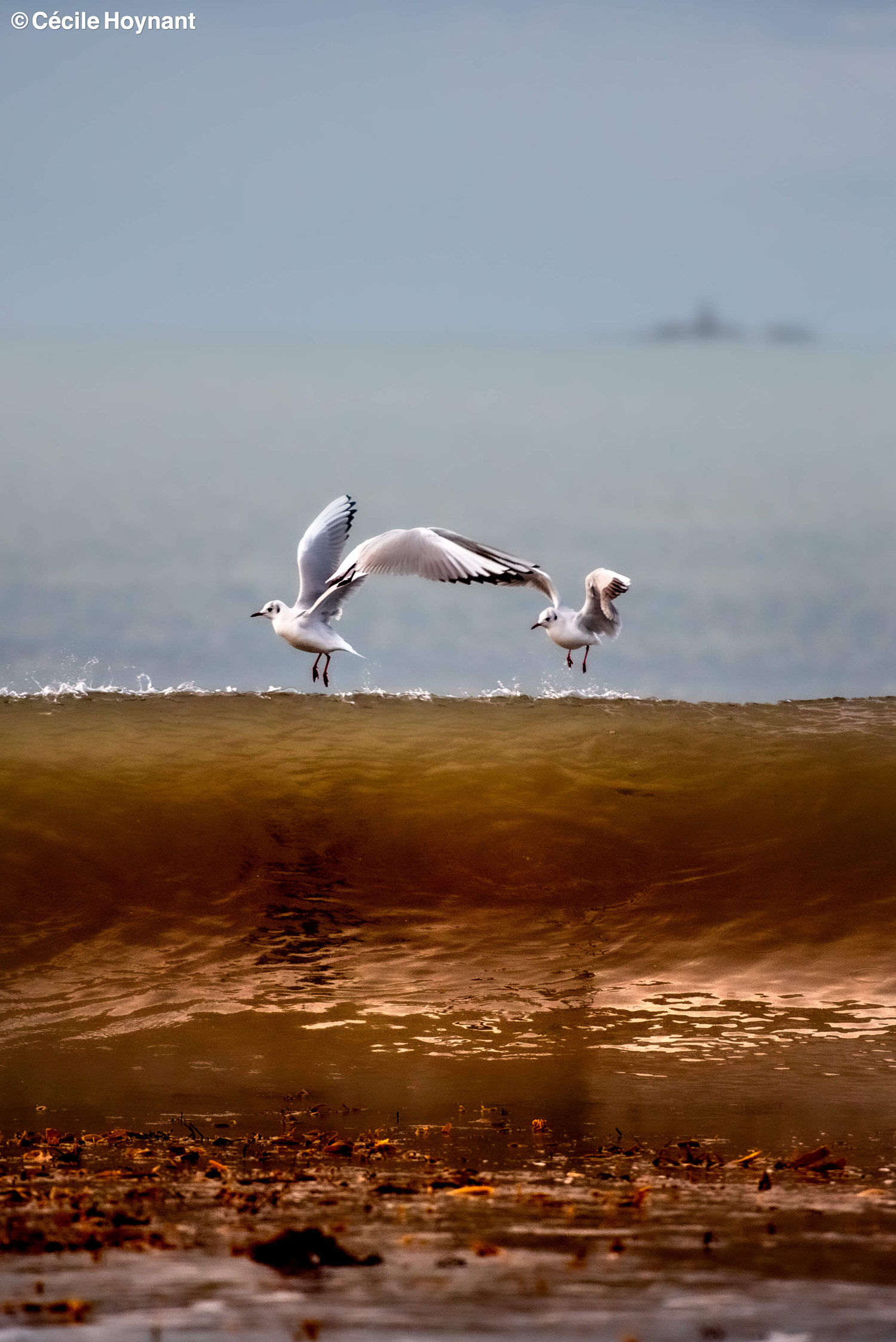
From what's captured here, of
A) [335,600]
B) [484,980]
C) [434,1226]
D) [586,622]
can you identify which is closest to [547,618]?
[586,622]

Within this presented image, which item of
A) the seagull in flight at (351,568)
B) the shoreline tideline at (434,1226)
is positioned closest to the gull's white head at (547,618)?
the seagull in flight at (351,568)

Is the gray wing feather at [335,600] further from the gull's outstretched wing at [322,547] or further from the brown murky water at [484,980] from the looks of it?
the brown murky water at [484,980]

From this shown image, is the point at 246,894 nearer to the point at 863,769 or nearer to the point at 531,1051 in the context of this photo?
the point at 531,1051

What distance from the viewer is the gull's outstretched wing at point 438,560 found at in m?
11.1

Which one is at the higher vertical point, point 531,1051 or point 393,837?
point 393,837

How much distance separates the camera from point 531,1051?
6617 millimetres

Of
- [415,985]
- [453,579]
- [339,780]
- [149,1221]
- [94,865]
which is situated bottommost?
[149,1221]

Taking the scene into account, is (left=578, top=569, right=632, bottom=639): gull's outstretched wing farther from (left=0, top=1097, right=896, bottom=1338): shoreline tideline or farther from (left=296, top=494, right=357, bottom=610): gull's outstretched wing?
(left=0, top=1097, right=896, bottom=1338): shoreline tideline

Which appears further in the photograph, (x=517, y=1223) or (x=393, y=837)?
(x=393, y=837)

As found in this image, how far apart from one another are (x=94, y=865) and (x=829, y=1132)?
263 inches

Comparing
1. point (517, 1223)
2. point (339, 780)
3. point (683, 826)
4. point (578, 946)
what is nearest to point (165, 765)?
point (339, 780)

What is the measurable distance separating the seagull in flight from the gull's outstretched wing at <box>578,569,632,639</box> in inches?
41.2

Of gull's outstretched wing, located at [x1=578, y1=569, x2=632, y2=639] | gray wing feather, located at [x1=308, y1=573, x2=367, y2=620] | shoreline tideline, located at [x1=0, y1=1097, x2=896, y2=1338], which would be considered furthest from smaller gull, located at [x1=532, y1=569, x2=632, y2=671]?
shoreline tideline, located at [x1=0, y1=1097, x2=896, y2=1338]

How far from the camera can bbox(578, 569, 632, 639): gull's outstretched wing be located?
13.4 m
